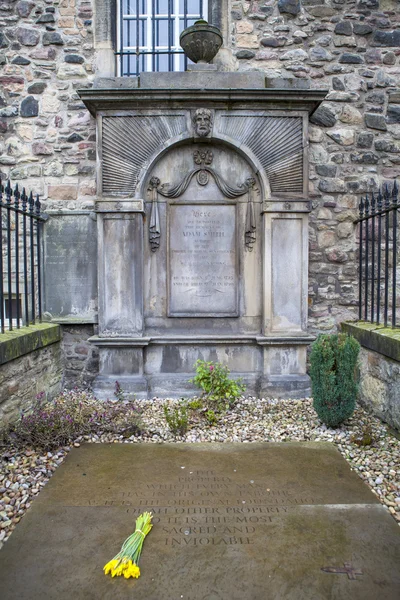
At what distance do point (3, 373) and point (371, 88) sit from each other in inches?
225

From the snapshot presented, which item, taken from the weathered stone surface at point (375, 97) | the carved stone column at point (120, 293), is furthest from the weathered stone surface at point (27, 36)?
the weathered stone surface at point (375, 97)

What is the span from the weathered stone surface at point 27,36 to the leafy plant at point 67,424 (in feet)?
15.3

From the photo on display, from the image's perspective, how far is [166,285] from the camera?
532 cm

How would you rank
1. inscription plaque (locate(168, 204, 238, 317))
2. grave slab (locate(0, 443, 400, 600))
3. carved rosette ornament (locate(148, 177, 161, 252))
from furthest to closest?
inscription plaque (locate(168, 204, 238, 317))
carved rosette ornament (locate(148, 177, 161, 252))
grave slab (locate(0, 443, 400, 600))

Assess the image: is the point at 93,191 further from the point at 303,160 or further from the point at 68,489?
the point at 68,489

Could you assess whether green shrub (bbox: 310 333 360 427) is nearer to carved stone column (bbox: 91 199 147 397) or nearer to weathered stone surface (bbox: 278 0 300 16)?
carved stone column (bbox: 91 199 147 397)

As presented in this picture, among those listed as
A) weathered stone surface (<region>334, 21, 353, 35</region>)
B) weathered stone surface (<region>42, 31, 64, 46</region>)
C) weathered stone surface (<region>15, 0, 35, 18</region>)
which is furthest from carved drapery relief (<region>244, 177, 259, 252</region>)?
weathered stone surface (<region>15, 0, 35, 18</region>)

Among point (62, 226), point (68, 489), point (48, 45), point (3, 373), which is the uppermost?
point (48, 45)

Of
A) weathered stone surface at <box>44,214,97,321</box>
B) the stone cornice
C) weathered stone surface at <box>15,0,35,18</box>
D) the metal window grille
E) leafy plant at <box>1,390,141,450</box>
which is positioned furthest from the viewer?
the metal window grille

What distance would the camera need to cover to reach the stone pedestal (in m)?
5.09

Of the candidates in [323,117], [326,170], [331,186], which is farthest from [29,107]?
[331,186]

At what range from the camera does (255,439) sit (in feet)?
13.0

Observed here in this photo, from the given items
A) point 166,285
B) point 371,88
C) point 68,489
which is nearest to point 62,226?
point 166,285

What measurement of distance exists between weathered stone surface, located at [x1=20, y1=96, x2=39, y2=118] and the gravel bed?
4073 mm
